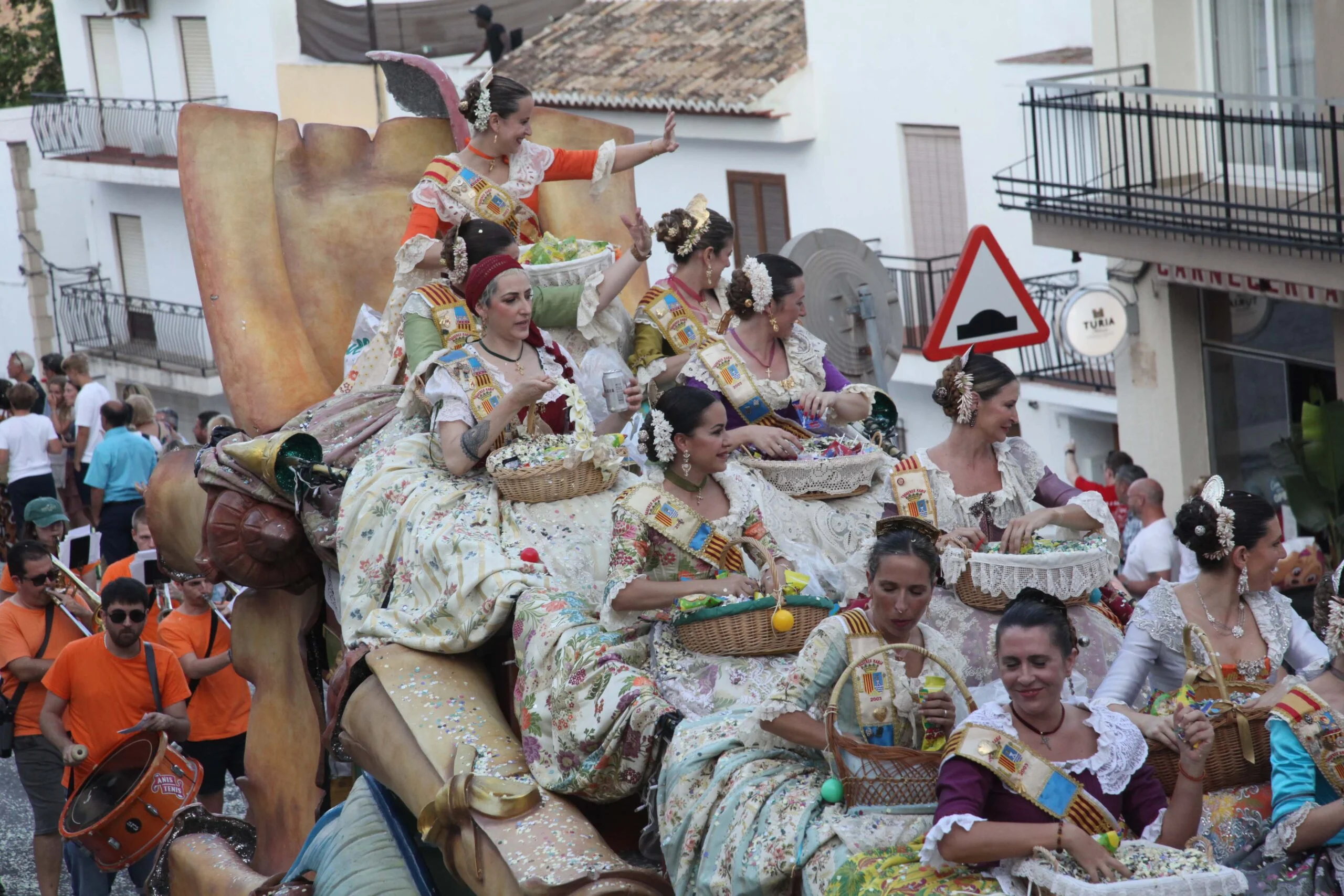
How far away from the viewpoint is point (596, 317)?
24.3 feet

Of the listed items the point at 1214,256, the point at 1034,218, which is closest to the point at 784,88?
the point at 1034,218

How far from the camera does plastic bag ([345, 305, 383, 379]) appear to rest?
7941mm

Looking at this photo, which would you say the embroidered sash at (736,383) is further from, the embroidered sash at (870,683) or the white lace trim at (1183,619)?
the embroidered sash at (870,683)

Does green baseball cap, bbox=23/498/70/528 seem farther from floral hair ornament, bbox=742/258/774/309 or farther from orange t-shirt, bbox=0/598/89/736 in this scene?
floral hair ornament, bbox=742/258/774/309

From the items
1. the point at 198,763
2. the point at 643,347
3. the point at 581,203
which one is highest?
the point at 581,203

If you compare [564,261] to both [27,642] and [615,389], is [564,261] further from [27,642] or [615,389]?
[27,642]

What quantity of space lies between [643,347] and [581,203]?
184 centimetres

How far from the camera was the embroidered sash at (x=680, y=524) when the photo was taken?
559cm

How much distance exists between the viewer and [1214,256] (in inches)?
474

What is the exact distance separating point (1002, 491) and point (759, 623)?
899 mm

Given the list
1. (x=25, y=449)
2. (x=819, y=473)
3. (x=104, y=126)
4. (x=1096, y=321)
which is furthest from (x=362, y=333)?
(x=104, y=126)

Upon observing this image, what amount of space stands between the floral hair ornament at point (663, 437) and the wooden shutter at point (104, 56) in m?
21.1

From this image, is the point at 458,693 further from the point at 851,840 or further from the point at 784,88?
the point at 784,88

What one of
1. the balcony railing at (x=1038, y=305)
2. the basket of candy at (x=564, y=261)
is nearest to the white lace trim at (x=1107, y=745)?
the basket of candy at (x=564, y=261)
